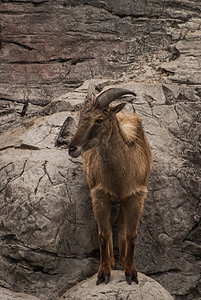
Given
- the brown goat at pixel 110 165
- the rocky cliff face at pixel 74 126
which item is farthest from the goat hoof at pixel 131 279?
the rocky cliff face at pixel 74 126

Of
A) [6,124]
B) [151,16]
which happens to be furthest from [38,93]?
[151,16]

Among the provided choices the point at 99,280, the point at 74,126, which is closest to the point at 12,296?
the point at 99,280

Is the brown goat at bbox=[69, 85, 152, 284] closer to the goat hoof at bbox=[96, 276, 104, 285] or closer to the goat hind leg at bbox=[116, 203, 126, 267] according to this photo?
the goat hoof at bbox=[96, 276, 104, 285]

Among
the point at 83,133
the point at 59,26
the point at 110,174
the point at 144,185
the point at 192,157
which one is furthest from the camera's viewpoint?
the point at 59,26

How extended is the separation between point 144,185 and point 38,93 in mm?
3903

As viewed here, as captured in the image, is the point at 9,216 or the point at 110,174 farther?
the point at 9,216

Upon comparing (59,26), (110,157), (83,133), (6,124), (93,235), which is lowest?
(93,235)

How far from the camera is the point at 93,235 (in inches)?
272

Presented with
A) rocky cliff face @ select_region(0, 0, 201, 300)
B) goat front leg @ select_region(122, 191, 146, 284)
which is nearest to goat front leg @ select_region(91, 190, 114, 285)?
goat front leg @ select_region(122, 191, 146, 284)

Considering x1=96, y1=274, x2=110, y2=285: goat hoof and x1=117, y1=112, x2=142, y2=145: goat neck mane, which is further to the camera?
x1=96, y1=274, x2=110, y2=285: goat hoof

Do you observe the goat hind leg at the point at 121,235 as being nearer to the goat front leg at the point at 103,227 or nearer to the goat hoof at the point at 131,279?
the goat front leg at the point at 103,227

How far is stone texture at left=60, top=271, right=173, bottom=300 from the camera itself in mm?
6003

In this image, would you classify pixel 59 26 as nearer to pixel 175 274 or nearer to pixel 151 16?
pixel 151 16

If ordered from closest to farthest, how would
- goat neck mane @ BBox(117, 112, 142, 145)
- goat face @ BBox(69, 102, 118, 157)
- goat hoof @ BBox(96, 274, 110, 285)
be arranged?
goat face @ BBox(69, 102, 118, 157)
goat neck mane @ BBox(117, 112, 142, 145)
goat hoof @ BBox(96, 274, 110, 285)
